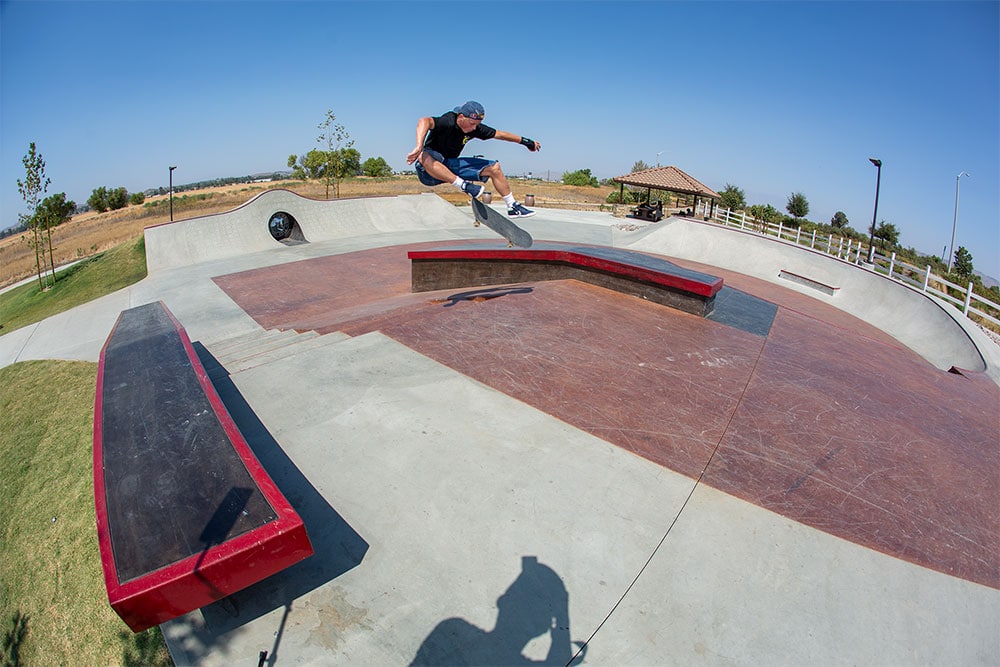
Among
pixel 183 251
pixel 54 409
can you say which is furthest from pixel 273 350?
pixel 183 251

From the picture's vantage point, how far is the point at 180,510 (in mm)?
2816

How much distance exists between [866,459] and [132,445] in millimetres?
6228

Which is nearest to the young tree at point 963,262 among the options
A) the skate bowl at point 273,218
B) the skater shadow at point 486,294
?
the skate bowl at point 273,218

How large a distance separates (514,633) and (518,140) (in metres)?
6.61

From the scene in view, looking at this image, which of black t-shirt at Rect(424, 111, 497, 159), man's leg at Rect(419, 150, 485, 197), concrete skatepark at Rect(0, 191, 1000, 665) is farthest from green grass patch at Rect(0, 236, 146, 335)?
black t-shirt at Rect(424, 111, 497, 159)

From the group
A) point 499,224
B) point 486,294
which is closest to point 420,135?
point 499,224

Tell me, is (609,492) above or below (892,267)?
below

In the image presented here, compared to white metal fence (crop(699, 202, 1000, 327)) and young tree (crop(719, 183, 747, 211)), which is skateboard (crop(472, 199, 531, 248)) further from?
young tree (crop(719, 183, 747, 211))

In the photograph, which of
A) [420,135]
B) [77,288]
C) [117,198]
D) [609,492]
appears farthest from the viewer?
[117,198]

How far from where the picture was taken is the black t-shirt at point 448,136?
657 cm

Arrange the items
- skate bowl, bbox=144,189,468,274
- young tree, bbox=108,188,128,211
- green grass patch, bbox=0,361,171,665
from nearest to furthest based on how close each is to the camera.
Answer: green grass patch, bbox=0,361,171,665
skate bowl, bbox=144,189,468,274
young tree, bbox=108,188,128,211

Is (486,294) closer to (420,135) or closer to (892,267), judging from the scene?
(420,135)

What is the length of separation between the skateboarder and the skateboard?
0.72m

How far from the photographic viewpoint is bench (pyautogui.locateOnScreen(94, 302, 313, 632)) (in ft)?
8.07
